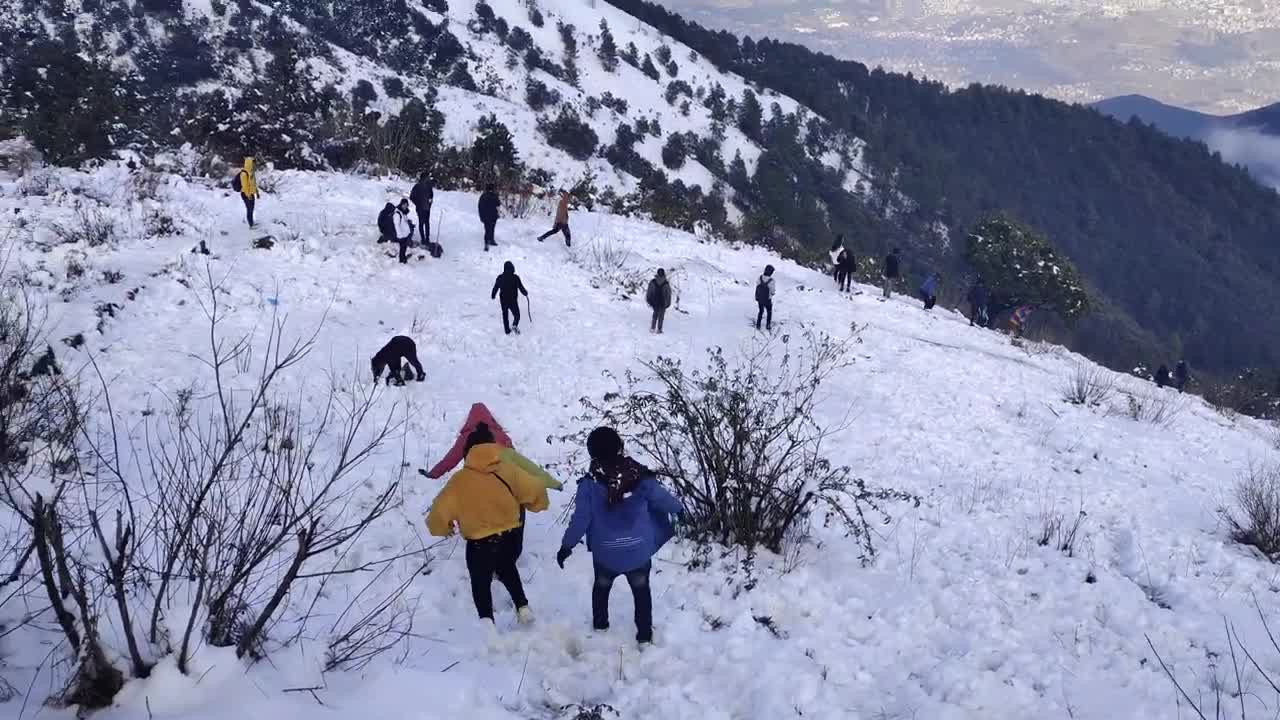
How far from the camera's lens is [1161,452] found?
9.96m

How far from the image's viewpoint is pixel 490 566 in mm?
4516

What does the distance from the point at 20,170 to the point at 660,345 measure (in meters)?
14.0

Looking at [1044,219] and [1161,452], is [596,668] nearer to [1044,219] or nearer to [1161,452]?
[1161,452]

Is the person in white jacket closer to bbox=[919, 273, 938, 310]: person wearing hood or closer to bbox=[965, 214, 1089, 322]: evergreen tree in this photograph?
bbox=[919, 273, 938, 310]: person wearing hood

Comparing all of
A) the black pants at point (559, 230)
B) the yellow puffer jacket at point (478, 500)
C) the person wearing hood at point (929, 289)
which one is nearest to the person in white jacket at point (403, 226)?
the black pants at point (559, 230)

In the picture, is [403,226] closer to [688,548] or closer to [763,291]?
[763,291]

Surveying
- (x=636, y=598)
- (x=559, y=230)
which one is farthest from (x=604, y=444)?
(x=559, y=230)

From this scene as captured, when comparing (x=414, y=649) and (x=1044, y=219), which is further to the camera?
(x=1044, y=219)

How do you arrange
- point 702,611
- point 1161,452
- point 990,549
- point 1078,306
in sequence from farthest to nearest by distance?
point 1078,306, point 1161,452, point 990,549, point 702,611

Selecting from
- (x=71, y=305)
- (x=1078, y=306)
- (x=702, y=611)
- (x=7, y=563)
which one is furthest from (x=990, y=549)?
(x=1078, y=306)

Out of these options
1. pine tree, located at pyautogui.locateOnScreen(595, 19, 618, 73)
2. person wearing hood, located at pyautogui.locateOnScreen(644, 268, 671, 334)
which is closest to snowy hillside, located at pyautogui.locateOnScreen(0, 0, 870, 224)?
pine tree, located at pyautogui.locateOnScreen(595, 19, 618, 73)

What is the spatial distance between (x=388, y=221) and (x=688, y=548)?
10.4 m

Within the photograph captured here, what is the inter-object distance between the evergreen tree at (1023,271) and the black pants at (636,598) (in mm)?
31134

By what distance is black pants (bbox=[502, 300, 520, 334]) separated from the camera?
464 inches
